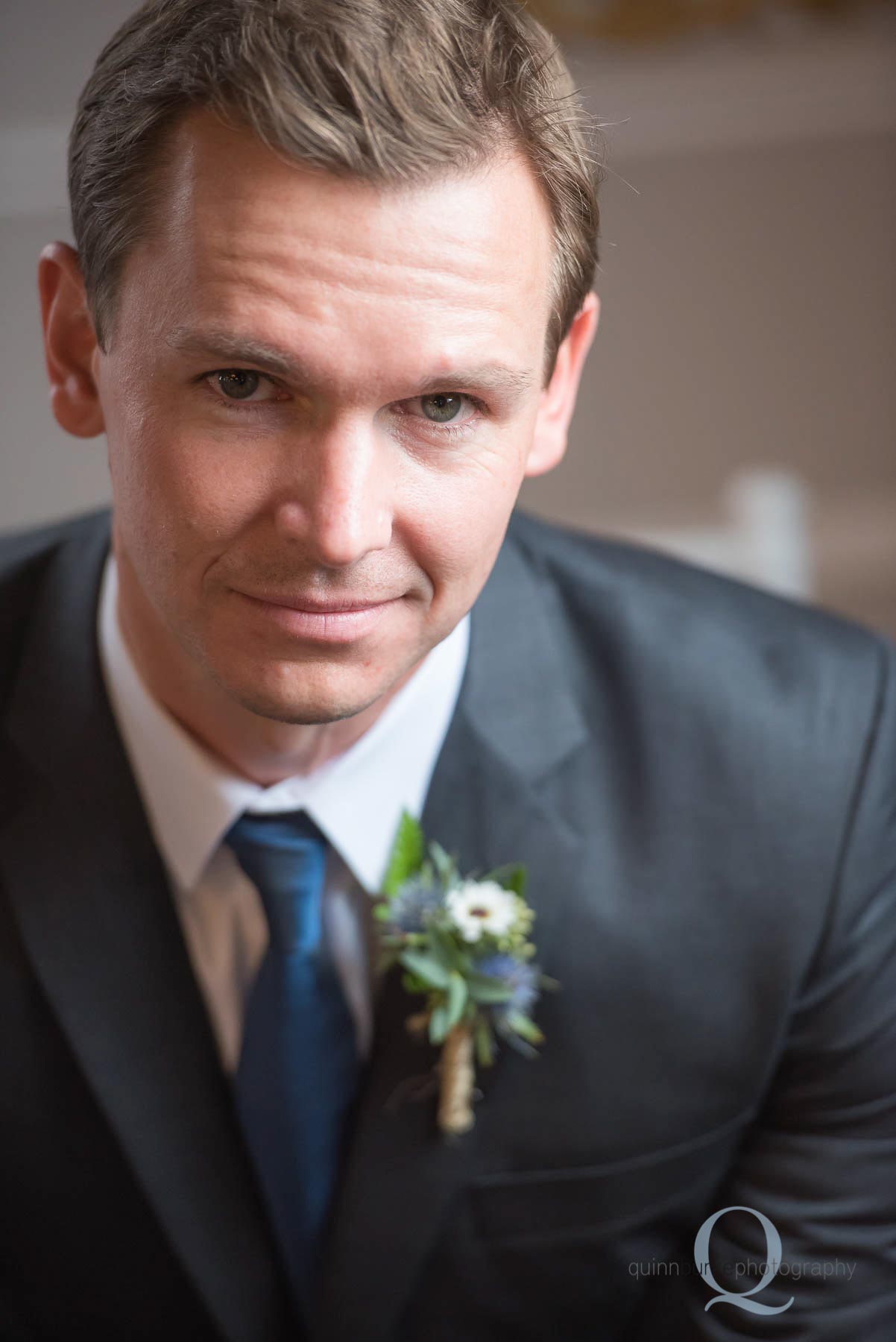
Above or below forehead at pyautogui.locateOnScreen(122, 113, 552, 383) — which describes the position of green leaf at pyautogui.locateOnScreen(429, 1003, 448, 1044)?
below

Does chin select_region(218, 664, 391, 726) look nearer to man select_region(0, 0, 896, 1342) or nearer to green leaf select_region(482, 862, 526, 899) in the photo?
man select_region(0, 0, 896, 1342)

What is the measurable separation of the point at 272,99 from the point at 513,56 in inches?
9.0

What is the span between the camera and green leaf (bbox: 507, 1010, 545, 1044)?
1.28 m

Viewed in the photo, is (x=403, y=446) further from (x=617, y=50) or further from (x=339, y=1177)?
(x=617, y=50)

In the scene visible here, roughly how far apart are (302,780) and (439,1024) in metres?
0.27

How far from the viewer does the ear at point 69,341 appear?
1.20 metres

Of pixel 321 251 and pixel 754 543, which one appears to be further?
pixel 754 543

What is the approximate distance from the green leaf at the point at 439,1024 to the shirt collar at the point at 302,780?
148 millimetres

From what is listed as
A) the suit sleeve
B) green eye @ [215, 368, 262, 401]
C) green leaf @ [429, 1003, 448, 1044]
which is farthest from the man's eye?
the suit sleeve

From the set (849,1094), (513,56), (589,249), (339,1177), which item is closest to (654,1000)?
(849,1094)

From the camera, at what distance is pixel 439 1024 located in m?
1.24

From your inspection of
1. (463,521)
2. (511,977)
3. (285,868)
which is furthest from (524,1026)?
(463,521)

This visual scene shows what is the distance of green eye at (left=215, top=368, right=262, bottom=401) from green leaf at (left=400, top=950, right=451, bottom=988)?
1.78 ft

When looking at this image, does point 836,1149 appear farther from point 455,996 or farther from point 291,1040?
point 291,1040
